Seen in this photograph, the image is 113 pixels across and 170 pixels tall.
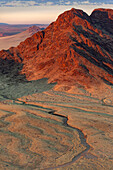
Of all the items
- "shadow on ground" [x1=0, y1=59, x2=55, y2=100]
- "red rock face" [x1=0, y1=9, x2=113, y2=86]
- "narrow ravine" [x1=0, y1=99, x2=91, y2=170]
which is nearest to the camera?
"narrow ravine" [x1=0, y1=99, x2=91, y2=170]

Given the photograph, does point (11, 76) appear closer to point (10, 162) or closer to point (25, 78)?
point (25, 78)

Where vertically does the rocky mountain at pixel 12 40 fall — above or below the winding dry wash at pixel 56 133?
below

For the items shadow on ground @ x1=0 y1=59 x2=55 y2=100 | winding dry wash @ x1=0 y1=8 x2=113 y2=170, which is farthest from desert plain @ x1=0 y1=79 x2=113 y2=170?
shadow on ground @ x1=0 y1=59 x2=55 y2=100

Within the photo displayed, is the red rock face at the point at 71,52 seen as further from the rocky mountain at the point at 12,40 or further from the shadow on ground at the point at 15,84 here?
the rocky mountain at the point at 12,40

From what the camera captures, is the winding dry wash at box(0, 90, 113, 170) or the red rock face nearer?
the winding dry wash at box(0, 90, 113, 170)

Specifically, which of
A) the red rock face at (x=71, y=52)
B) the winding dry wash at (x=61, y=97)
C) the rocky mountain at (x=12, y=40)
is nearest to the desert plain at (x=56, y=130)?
the winding dry wash at (x=61, y=97)

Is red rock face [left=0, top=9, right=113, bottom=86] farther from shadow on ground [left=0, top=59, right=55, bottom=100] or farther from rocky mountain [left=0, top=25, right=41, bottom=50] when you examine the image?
rocky mountain [left=0, top=25, right=41, bottom=50]

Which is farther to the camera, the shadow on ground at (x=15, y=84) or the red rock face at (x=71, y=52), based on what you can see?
the red rock face at (x=71, y=52)
